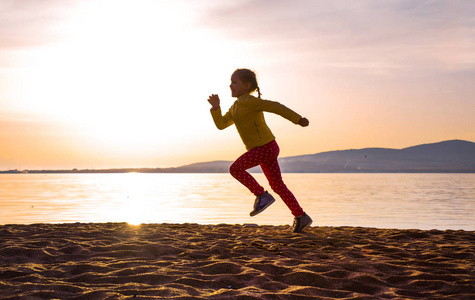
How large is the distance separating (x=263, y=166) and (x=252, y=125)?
2.10 feet

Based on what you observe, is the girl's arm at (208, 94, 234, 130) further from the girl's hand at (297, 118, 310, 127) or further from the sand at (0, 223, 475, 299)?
the sand at (0, 223, 475, 299)

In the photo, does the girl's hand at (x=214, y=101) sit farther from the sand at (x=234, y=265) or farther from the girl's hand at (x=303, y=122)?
the sand at (x=234, y=265)

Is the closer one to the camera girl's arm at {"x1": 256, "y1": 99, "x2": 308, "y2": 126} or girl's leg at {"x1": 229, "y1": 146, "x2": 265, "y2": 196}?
girl's arm at {"x1": 256, "y1": 99, "x2": 308, "y2": 126}

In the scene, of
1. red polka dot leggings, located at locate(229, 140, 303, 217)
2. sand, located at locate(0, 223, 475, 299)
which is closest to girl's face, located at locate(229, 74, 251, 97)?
red polka dot leggings, located at locate(229, 140, 303, 217)

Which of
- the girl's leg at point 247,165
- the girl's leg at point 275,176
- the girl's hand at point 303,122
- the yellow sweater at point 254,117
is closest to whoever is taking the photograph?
the girl's hand at point 303,122

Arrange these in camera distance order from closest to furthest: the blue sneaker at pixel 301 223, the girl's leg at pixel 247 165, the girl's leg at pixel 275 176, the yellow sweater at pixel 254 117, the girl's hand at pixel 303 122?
the girl's hand at pixel 303 122 → the yellow sweater at pixel 254 117 → the girl's leg at pixel 247 165 → the girl's leg at pixel 275 176 → the blue sneaker at pixel 301 223

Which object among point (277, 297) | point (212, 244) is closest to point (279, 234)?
point (212, 244)

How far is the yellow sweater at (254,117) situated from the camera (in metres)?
5.83

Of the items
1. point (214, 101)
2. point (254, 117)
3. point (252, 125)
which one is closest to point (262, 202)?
point (252, 125)

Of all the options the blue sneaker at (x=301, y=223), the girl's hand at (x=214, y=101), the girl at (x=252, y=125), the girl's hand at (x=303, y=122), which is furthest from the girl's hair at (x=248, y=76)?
the blue sneaker at (x=301, y=223)

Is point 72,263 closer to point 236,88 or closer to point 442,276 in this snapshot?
point 236,88

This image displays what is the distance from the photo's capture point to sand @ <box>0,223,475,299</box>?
11.0 ft

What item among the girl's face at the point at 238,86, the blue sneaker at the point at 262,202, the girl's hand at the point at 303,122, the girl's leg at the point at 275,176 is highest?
the girl's face at the point at 238,86

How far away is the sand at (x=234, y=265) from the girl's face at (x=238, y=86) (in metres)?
1.97
